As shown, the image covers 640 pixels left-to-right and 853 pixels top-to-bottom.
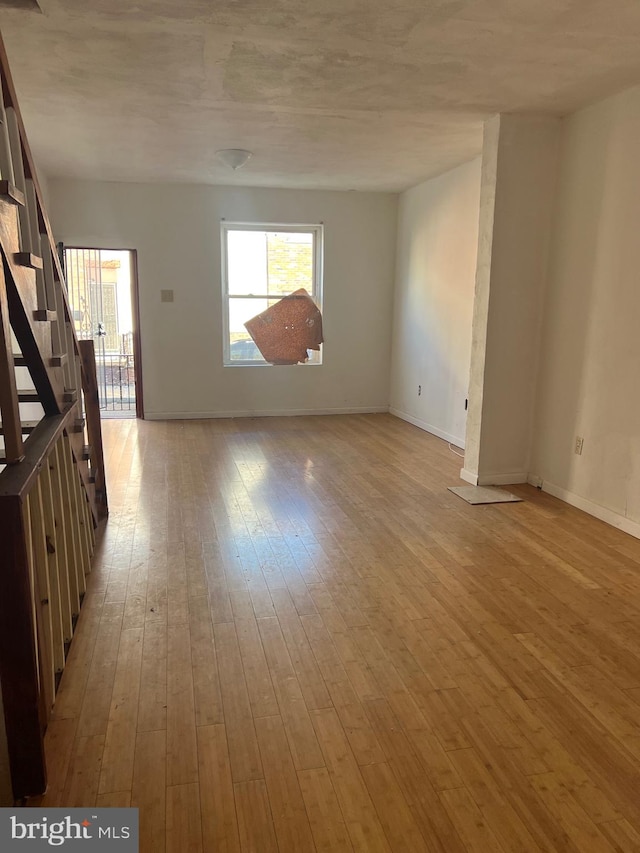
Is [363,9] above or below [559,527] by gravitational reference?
above

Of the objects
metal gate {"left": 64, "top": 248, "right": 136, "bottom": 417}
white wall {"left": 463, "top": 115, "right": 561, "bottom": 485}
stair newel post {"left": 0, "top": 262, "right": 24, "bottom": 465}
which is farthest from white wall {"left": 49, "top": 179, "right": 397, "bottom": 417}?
stair newel post {"left": 0, "top": 262, "right": 24, "bottom": 465}

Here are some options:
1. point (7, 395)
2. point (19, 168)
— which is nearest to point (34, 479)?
point (7, 395)

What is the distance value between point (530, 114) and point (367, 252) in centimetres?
315

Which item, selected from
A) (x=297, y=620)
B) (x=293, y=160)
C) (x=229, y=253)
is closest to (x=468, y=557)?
(x=297, y=620)

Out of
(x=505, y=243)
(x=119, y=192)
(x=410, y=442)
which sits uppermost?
(x=119, y=192)

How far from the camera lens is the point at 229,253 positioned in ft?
22.3

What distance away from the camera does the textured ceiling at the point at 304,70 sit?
256 cm

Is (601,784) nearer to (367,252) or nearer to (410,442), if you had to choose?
(410,442)

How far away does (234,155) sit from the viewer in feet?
15.9

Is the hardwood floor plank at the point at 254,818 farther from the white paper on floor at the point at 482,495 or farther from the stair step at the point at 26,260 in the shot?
the white paper on floor at the point at 482,495

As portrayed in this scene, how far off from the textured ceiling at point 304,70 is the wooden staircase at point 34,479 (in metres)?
0.86

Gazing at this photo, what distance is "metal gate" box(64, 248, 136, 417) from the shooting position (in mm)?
7355

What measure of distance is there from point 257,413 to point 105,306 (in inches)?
95.9

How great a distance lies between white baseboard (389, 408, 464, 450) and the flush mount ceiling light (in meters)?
3.06
